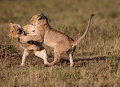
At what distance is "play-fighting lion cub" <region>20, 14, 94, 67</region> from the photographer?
→ 8.49 m

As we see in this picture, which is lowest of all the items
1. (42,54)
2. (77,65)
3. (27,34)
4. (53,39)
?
(77,65)

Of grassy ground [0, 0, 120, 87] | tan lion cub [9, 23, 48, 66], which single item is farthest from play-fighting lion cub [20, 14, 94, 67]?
grassy ground [0, 0, 120, 87]

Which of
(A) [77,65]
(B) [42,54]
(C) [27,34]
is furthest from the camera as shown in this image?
(B) [42,54]

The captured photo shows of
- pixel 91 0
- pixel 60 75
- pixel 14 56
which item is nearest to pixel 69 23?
pixel 14 56

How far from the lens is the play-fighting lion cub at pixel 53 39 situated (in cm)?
849

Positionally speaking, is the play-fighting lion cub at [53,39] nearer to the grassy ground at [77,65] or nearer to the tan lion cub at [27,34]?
the tan lion cub at [27,34]

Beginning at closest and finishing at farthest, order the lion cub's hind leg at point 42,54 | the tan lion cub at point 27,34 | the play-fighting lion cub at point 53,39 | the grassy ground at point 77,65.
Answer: the grassy ground at point 77,65, the play-fighting lion cub at point 53,39, the tan lion cub at point 27,34, the lion cub's hind leg at point 42,54

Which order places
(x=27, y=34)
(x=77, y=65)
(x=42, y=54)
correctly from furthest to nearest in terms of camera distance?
(x=42, y=54) < (x=27, y=34) < (x=77, y=65)

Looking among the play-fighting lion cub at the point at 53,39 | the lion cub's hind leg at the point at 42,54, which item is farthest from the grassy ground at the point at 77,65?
the play-fighting lion cub at the point at 53,39

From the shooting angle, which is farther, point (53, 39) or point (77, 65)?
point (53, 39)

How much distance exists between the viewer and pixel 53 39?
28.8ft

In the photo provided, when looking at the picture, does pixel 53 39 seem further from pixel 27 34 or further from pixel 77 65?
pixel 77 65

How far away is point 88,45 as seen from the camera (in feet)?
36.0

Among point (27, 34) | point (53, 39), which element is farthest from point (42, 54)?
point (27, 34)
